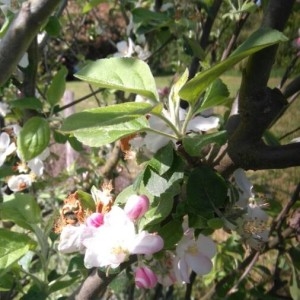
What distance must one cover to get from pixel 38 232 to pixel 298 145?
0.51 m

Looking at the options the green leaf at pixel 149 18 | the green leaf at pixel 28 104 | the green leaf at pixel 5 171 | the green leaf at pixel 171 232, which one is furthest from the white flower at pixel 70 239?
the green leaf at pixel 149 18

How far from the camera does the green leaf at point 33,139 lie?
959 millimetres

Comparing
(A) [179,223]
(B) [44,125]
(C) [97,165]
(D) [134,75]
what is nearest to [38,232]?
(B) [44,125]

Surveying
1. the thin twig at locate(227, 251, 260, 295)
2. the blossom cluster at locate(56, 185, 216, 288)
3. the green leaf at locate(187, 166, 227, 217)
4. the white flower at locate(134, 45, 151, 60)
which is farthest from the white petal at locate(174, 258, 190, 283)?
the white flower at locate(134, 45, 151, 60)

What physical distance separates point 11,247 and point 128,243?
24 centimetres

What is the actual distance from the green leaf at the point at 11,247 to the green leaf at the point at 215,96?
A: 0.33 meters

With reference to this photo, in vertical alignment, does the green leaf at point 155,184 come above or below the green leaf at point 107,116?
below

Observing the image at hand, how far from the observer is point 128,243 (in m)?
0.63

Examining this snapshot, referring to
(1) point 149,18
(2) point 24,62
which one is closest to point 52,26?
(2) point 24,62

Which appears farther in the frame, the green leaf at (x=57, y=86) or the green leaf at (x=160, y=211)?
the green leaf at (x=57, y=86)

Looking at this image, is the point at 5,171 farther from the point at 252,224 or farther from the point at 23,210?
the point at 252,224

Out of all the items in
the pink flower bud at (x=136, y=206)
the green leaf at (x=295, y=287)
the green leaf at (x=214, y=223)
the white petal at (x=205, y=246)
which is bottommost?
the green leaf at (x=295, y=287)

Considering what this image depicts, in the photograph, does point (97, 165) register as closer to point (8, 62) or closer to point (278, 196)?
point (278, 196)

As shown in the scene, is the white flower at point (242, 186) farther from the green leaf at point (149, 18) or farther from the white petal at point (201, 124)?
→ the green leaf at point (149, 18)
